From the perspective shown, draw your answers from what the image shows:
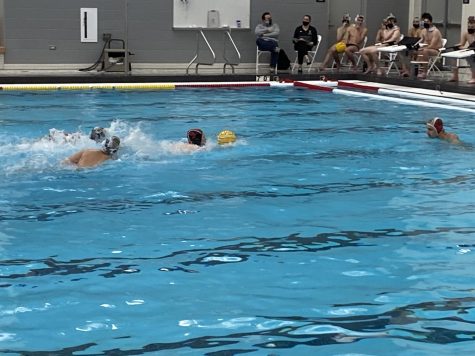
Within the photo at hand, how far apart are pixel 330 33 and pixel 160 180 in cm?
1485

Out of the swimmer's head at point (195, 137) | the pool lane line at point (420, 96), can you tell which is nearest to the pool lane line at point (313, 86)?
the pool lane line at point (420, 96)

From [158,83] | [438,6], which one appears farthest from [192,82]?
[438,6]

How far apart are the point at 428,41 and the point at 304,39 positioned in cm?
308

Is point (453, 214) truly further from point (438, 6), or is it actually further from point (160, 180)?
point (438, 6)

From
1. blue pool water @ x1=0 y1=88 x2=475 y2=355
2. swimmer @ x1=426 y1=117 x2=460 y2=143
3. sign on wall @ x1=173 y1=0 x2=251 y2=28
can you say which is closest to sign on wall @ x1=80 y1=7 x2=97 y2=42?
sign on wall @ x1=173 y1=0 x2=251 y2=28

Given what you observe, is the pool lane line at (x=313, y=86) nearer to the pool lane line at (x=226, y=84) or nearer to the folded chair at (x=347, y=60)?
the pool lane line at (x=226, y=84)

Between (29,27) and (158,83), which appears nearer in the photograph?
(158,83)

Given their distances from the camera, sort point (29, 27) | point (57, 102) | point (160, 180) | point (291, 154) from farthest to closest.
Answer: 1. point (29, 27)
2. point (57, 102)
3. point (291, 154)
4. point (160, 180)

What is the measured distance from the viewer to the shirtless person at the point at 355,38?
20.3 metres

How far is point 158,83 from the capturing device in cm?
1830

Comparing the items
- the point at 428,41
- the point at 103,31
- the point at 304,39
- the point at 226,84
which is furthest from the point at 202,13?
the point at 428,41

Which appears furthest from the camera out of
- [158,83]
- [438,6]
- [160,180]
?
[438,6]

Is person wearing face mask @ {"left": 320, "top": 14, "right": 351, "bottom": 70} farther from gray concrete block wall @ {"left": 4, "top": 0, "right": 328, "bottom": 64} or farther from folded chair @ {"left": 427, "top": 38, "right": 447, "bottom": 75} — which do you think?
folded chair @ {"left": 427, "top": 38, "right": 447, "bottom": 75}

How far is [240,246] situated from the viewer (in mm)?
5875
